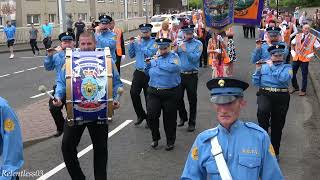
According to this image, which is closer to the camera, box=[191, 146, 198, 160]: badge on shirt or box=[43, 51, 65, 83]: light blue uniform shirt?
box=[191, 146, 198, 160]: badge on shirt

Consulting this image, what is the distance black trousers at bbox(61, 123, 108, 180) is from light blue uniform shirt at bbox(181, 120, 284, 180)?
2.80 m

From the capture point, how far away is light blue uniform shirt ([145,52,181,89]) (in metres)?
8.44

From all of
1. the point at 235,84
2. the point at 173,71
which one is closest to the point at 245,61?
the point at 173,71

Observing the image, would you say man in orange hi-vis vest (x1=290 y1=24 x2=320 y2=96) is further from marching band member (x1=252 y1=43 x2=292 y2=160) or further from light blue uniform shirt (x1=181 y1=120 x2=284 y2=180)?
light blue uniform shirt (x1=181 y1=120 x2=284 y2=180)

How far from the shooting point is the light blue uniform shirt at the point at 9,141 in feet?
11.4

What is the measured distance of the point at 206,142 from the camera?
11.2 ft

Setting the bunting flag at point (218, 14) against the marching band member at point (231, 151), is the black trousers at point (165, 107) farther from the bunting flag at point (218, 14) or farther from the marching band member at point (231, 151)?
the bunting flag at point (218, 14)

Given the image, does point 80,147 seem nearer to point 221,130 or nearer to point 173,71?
point 173,71

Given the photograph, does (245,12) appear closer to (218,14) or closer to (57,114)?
(218,14)

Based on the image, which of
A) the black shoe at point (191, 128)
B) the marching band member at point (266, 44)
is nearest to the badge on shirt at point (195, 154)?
the marching band member at point (266, 44)

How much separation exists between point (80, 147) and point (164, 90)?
1744 millimetres

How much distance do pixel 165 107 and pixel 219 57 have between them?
16.6 ft

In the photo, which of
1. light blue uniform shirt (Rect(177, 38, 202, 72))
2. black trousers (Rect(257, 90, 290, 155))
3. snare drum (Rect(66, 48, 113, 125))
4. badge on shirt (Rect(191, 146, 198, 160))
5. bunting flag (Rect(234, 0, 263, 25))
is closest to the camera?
badge on shirt (Rect(191, 146, 198, 160))

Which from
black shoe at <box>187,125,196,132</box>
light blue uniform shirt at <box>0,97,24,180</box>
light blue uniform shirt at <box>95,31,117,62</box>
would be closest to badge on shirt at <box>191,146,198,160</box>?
light blue uniform shirt at <box>0,97,24,180</box>
